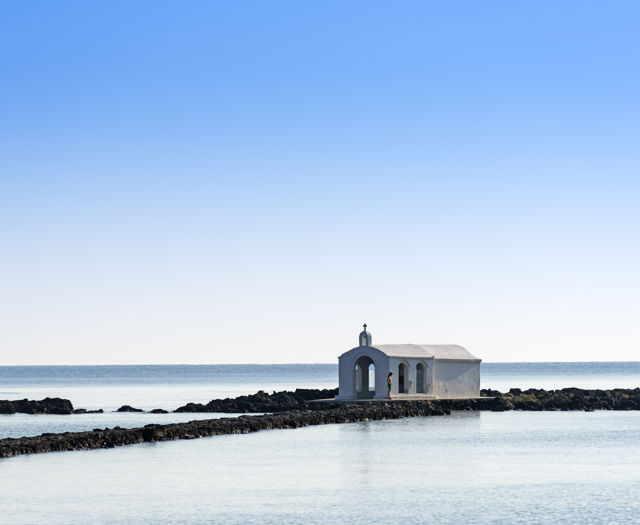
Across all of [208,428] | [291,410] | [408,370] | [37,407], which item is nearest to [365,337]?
[408,370]

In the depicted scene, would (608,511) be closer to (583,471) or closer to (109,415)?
(583,471)

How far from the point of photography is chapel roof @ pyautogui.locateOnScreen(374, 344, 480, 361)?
5784 centimetres

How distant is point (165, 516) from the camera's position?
82.4ft

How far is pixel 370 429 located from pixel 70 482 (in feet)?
66.8

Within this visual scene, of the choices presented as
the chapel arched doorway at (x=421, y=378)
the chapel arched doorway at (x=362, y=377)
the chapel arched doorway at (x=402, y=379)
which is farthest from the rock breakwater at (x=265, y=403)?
the chapel arched doorway at (x=421, y=378)

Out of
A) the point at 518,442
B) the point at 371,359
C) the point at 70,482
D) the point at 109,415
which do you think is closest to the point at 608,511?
the point at 70,482

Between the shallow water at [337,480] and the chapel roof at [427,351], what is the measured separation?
451 inches

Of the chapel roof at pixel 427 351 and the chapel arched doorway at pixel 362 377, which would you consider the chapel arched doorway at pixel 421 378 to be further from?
the chapel arched doorway at pixel 362 377

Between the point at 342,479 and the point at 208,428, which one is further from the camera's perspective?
the point at 208,428

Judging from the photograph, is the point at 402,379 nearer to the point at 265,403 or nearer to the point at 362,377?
the point at 362,377

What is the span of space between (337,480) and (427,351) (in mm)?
28799

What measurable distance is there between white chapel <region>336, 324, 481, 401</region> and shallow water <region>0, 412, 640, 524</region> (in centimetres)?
1118

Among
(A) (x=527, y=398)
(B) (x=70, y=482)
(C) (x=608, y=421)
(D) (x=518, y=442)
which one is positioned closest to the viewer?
(B) (x=70, y=482)

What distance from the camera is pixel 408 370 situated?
5853 centimetres
